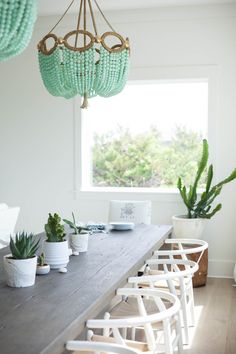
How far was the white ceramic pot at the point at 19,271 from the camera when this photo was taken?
2.45 m

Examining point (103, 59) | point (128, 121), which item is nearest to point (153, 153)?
point (128, 121)

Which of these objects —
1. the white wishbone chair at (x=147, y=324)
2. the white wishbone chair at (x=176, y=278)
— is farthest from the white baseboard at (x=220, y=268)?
the white wishbone chair at (x=147, y=324)

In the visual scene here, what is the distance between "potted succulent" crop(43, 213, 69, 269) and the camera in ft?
9.46

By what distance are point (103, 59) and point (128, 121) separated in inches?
116

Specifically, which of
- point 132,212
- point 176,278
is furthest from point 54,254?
point 132,212

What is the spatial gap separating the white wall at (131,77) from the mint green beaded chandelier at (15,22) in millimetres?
3823

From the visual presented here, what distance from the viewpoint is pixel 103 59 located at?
351 centimetres

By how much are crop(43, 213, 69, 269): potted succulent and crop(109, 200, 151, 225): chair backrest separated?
6.36 feet

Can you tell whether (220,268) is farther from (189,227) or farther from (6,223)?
(6,223)

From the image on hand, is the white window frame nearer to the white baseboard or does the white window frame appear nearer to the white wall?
the white wall

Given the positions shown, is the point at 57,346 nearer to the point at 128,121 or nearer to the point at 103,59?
the point at 103,59

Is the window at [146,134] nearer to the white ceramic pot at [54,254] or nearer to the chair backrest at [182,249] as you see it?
the chair backrest at [182,249]

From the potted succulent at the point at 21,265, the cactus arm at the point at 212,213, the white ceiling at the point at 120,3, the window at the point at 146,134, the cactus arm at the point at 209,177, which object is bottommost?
the cactus arm at the point at 212,213

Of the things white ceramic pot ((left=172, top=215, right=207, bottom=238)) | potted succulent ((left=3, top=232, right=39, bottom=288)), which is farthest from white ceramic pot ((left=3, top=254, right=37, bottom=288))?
Answer: white ceramic pot ((left=172, top=215, right=207, bottom=238))
